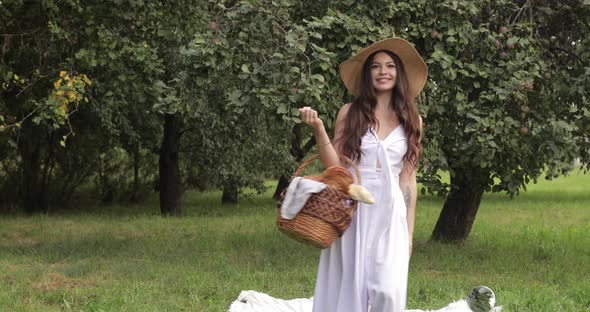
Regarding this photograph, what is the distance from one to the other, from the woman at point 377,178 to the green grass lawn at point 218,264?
2355mm

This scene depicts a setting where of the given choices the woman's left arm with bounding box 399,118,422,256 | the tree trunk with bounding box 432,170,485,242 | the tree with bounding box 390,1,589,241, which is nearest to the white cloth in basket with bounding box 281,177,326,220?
the woman's left arm with bounding box 399,118,422,256

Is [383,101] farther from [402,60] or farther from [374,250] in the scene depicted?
[374,250]

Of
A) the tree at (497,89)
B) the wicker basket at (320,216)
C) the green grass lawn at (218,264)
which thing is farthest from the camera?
the tree at (497,89)

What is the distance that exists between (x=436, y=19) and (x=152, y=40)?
4.06 m

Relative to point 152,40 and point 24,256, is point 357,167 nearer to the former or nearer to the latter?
point 24,256

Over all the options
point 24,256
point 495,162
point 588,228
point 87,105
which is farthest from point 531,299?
point 87,105

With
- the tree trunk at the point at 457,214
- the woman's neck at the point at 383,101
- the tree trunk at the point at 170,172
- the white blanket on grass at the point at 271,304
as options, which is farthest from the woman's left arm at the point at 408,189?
the tree trunk at the point at 170,172

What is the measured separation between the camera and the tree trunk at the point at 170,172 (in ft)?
54.4

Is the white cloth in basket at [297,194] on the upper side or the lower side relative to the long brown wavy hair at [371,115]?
lower

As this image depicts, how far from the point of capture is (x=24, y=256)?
902 cm

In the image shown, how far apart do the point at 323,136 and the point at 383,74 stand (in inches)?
20.7

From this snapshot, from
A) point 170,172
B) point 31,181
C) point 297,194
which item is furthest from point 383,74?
point 31,181

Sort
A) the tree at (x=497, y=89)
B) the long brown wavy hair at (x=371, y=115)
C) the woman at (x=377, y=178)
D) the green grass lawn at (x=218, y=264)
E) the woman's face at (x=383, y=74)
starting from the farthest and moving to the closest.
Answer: the tree at (x=497, y=89)
the green grass lawn at (x=218, y=264)
the woman's face at (x=383, y=74)
the long brown wavy hair at (x=371, y=115)
the woman at (x=377, y=178)

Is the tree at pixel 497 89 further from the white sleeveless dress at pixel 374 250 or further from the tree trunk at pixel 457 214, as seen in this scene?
the white sleeveless dress at pixel 374 250
